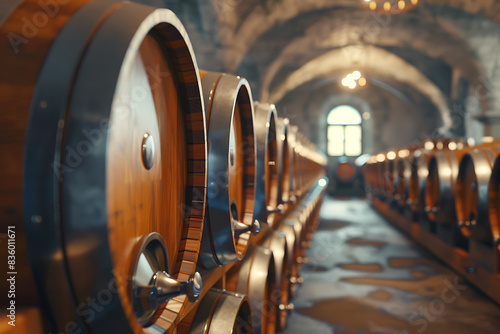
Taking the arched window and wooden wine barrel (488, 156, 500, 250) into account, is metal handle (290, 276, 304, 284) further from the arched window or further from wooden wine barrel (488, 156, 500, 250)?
the arched window

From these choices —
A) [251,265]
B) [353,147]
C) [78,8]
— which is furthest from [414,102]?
[78,8]

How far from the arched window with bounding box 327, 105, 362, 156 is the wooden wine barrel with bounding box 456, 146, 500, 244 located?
1647 centimetres

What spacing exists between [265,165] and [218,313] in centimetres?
88

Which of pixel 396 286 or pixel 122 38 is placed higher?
pixel 122 38

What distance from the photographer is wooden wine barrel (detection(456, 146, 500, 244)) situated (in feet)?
10.5

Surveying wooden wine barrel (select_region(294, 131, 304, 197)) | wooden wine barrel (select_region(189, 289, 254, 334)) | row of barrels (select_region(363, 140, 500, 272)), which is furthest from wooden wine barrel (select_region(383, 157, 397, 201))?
wooden wine barrel (select_region(189, 289, 254, 334))

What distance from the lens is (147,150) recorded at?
80 cm

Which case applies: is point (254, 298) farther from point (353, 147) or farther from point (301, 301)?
point (353, 147)

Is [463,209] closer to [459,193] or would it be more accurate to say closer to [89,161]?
[459,193]

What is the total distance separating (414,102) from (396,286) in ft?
50.7

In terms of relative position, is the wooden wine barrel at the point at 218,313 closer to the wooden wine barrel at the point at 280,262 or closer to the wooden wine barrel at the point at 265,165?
the wooden wine barrel at the point at 265,165

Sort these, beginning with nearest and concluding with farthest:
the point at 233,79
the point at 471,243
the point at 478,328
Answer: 1. the point at 233,79
2. the point at 478,328
3. the point at 471,243

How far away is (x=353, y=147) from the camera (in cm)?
2017

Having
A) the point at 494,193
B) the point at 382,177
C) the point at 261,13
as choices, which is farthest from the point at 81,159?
the point at 382,177
